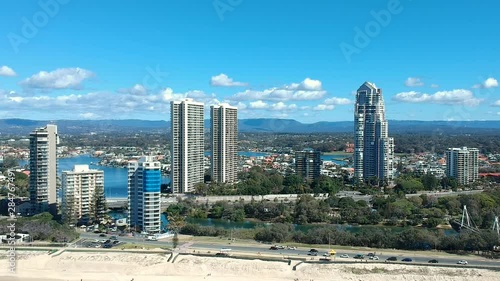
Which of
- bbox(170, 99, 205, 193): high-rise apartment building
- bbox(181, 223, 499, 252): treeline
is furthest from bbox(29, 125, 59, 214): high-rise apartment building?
bbox(181, 223, 499, 252): treeline

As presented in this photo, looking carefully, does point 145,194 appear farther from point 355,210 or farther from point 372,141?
point 372,141

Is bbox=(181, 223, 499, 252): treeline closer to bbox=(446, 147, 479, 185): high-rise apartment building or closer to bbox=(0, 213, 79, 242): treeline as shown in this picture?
bbox=(0, 213, 79, 242): treeline

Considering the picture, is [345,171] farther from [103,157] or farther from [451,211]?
[103,157]

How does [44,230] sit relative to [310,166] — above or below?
below

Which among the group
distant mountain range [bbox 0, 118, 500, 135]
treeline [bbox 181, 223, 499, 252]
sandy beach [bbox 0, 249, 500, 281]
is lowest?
sandy beach [bbox 0, 249, 500, 281]

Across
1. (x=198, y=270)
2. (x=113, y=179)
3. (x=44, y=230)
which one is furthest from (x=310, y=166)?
(x=198, y=270)

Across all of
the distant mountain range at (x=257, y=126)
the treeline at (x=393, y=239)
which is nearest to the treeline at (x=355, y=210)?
the treeline at (x=393, y=239)
